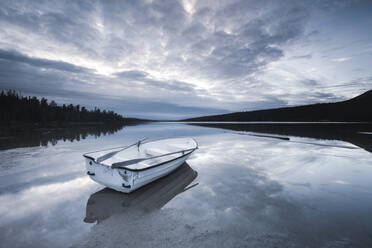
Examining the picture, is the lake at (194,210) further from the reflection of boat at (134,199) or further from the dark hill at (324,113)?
the dark hill at (324,113)

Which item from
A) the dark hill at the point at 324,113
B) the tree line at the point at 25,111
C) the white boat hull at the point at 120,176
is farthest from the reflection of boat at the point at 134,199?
the dark hill at the point at 324,113

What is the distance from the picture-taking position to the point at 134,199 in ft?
18.1

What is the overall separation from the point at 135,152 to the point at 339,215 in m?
8.65

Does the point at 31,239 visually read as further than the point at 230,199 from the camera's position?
No

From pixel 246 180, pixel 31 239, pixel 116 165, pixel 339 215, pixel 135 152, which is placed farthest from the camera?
pixel 135 152

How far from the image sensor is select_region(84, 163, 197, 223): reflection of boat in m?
4.79

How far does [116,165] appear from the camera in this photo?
17.4 feet

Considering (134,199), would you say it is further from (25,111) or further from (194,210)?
(25,111)

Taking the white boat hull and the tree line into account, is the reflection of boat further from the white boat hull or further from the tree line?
the tree line

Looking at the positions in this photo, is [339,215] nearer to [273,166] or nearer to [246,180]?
[246,180]

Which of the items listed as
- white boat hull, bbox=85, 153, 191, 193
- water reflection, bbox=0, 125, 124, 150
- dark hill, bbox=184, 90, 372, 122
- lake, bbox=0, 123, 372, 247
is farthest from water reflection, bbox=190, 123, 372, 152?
dark hill, bbox=184, 90, 372, 122

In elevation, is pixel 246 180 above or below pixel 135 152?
below

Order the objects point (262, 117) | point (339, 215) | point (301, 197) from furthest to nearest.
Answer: point (262, 117) < point (301, 197) < point (339, 215)

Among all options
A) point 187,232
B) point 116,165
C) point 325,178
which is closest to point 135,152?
point 116,165
